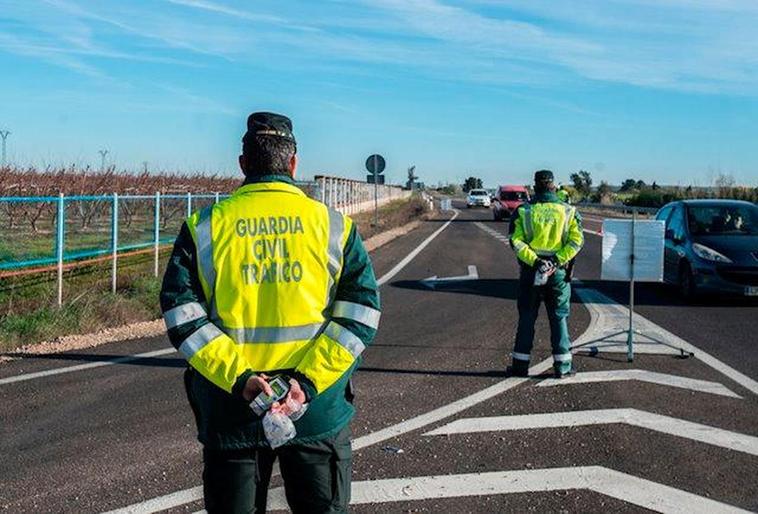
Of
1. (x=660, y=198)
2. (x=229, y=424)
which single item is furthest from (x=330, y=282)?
(x=660, y=198)

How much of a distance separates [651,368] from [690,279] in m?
5.68

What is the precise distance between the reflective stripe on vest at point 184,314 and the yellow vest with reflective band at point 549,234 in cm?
546

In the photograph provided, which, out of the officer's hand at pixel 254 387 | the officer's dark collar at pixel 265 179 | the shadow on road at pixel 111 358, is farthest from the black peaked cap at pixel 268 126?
the shadow on road at pixel 111 358

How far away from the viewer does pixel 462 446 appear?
6.11 m

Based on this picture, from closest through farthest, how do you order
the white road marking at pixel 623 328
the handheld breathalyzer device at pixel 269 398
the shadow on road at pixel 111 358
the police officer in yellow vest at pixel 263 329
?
the handheld breathalyzer device at pixel 269 398
the police officer in yellow vest at pixel 263 329
the white road marking at pixel 623 328
the shadow on road at pixel 111 358

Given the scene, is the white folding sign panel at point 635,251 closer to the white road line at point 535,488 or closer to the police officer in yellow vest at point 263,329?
the white road line at point 535,488

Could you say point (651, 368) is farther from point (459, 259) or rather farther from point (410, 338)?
point (459, 259)

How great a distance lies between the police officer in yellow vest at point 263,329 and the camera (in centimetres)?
312

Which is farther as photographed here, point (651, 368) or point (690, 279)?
point (690, 279)

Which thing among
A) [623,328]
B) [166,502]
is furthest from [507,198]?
[166,502]

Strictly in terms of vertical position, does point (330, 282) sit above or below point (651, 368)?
above

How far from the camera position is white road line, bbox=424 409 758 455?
631 cm

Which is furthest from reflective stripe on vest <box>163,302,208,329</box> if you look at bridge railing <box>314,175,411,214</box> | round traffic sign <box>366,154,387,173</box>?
round traffic sign <box>366,154,387,173</box>

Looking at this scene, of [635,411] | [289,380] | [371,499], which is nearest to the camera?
[289,380]
